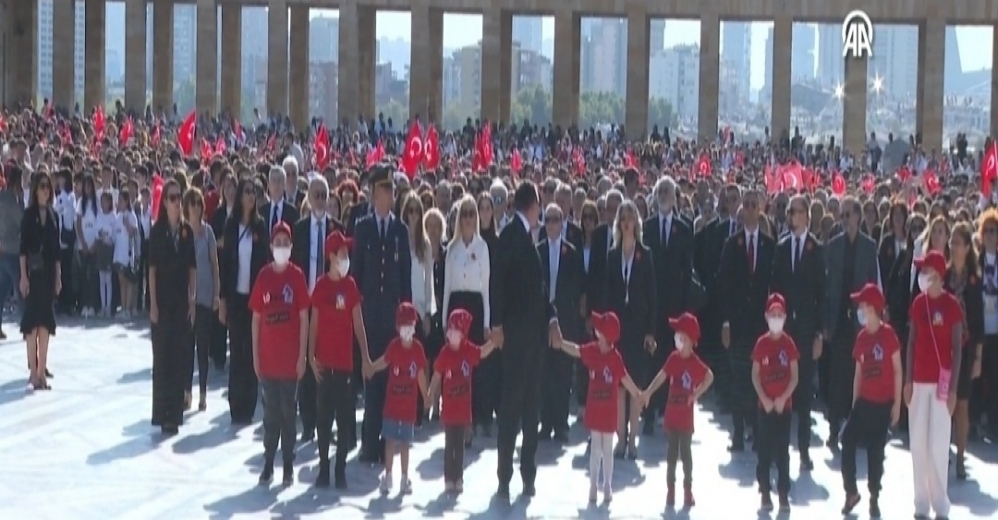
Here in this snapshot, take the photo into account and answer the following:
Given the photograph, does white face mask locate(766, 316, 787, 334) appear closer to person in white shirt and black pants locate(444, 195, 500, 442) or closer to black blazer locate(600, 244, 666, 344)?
black blazer locate(600, 244, 666, 344)

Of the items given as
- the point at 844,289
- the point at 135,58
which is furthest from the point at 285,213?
the point at 135,58

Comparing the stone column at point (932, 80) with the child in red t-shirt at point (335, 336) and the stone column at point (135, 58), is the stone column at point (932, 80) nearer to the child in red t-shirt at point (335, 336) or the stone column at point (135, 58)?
the stone column at point (135, 58)

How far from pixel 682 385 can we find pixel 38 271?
6995 mm

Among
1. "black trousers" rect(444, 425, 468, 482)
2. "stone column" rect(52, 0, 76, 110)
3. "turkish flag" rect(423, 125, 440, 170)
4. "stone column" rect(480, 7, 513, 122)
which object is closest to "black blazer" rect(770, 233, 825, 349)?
"black trousers" rect(444, 425, 468, 482)

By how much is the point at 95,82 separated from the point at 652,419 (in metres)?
44.7

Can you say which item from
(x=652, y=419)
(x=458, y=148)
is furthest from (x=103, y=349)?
(x=458, y=148)

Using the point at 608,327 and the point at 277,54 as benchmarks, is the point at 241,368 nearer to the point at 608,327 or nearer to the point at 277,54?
the point at 608,327

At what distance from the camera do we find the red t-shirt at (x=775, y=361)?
42.4 ft

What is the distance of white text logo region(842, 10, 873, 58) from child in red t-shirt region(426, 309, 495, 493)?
41.7 metres

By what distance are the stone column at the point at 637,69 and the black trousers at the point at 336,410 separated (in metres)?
42.0

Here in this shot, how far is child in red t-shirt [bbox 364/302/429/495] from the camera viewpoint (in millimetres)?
13250

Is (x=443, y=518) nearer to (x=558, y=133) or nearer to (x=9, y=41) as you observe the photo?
(x=558, y=133)

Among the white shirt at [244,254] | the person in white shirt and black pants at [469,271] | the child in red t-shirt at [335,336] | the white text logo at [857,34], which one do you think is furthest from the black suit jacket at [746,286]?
the white text logo at [857,34]

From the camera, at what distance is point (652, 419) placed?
54.9 ft
